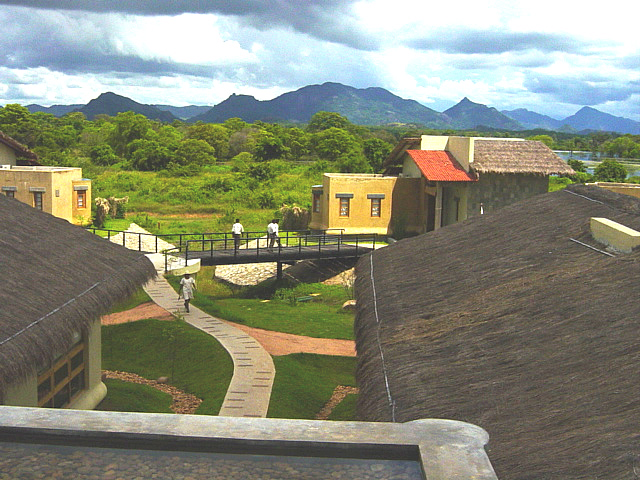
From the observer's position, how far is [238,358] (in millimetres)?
18516

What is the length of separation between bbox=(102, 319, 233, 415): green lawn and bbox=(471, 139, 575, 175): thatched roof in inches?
616

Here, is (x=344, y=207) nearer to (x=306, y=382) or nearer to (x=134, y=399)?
(x=306, y=382)

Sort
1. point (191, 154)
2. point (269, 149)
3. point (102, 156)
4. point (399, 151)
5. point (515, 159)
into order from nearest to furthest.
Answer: point (515, 159)
point (399, 151)
point (191, 154)
point (102, 156)
point (269, 149)

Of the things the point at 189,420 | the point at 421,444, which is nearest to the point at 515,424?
the point at 421,444

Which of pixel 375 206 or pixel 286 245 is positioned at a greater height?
pixel 375 206

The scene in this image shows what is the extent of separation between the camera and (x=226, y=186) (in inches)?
1934

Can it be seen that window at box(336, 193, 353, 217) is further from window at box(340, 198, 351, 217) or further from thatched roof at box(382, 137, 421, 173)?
thatched roof at box(382, 137, 421, 173)

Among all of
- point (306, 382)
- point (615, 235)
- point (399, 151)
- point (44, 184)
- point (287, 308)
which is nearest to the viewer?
point (615, 235)

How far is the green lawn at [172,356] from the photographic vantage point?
54.4 feet

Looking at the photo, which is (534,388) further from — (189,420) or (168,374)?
(168,374)

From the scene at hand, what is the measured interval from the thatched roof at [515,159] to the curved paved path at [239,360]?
45.4 ft

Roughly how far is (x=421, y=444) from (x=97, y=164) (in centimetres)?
6316

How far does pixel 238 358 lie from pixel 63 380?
6.22 metres

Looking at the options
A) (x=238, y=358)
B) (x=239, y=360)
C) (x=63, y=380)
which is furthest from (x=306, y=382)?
(x=63, y=380)
